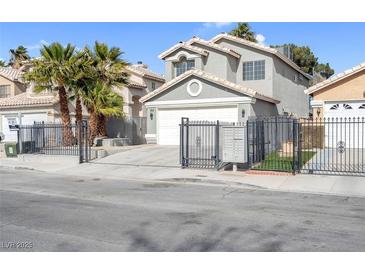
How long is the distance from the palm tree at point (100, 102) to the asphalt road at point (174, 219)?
10601 millimetres

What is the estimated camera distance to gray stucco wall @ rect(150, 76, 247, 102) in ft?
69.8

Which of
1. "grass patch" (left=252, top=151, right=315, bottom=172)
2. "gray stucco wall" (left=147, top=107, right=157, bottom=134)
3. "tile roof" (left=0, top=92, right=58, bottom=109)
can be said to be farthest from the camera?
"tile roof" (left=0, top=92, right=58, bottom=109)

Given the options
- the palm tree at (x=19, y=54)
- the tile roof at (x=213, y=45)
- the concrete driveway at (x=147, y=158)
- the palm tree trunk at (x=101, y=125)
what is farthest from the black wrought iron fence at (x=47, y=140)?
the palm tree at (x=19, y=54)

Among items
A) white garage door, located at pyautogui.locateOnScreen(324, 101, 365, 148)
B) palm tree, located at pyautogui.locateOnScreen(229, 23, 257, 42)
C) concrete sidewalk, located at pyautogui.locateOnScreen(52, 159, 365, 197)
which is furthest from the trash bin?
palm tree, located at pyautogui.locateOnScreen(229, 23, 257, 42)

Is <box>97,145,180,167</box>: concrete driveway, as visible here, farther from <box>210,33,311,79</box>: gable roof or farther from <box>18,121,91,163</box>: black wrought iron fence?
<box>210,33,311,79</box>: gable roof

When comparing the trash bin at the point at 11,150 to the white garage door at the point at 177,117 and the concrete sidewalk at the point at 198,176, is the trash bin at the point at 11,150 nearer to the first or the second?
the concrete sidewalk at the point at 198,176

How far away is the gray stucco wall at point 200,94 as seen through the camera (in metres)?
21.3

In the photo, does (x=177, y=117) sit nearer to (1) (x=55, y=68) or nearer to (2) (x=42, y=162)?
(1) (x=55, y=68)

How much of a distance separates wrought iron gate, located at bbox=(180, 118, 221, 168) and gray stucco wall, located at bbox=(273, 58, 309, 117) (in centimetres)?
1114

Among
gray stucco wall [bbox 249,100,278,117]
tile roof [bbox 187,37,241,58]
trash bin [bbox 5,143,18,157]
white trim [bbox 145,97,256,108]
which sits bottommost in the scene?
trash bin [bbox 5,143,18,157]

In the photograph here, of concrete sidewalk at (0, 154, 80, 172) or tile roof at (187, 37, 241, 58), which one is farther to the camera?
tile roof at (187, 37, 241, 58)

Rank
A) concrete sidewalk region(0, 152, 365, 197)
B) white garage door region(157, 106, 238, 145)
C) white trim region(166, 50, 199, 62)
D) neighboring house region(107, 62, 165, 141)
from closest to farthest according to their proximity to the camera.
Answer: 1. concrete sidewalk region(0, 152, 365, 197)
2. white garage door region(157, 106, 238, 145)
3. white trim region(166, 50, 199, 62)
4. neighboring house region(107, 62, 165, 141)

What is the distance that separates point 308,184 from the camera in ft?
38.5

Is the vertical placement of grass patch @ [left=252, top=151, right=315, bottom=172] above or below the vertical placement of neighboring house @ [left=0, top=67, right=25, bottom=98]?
below
